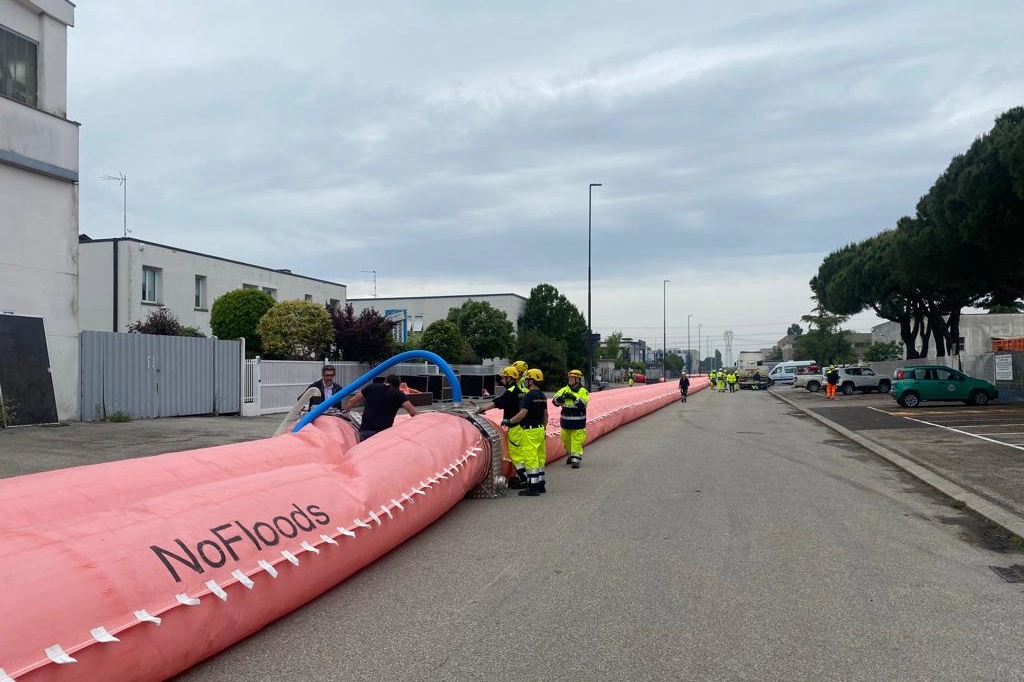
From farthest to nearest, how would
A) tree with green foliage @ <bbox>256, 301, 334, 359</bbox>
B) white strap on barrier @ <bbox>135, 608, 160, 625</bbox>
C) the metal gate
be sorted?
tree with green foliage @ <bbox>256, 301, 334, 359</bbox>
the metal gate
white strap on barrier @ <bbox>135, 608, 160, 625</bbox>

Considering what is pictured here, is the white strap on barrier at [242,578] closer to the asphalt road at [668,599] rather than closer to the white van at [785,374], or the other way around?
the asphalt road at [668,599]

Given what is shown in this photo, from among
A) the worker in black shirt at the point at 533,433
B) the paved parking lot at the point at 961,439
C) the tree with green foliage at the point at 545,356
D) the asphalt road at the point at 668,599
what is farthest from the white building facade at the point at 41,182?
the tree with green foliage at the point at 545,356

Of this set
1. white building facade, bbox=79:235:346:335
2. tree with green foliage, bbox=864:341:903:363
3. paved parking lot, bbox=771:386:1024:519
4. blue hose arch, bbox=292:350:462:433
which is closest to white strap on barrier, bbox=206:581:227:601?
blue hose arch, bbox=292:350:462:433

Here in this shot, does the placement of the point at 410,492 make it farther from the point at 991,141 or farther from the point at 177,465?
the point at 991,141

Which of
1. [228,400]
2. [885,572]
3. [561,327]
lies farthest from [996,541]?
[561,327]

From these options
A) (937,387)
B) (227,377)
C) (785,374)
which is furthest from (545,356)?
(227,377)

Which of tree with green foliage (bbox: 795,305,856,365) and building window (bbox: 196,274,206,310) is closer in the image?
building window (bbox: 196,274,206,310)

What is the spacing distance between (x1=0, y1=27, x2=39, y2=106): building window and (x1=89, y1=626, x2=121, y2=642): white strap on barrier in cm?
1711

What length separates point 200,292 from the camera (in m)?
39.9

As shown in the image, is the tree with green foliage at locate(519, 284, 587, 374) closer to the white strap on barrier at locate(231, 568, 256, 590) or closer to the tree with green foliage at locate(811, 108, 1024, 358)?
the tree with green foliage at locate(811, 108, 1024, 358)

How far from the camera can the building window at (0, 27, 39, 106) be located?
57.0ft

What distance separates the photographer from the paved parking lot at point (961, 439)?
36.6 feet

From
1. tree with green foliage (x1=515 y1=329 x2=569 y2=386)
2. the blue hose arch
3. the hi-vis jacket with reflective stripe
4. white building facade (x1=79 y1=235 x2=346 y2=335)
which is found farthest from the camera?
tree with green foliage (x1=515 y1=329 x2=569 y2=386)

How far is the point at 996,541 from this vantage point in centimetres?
780
